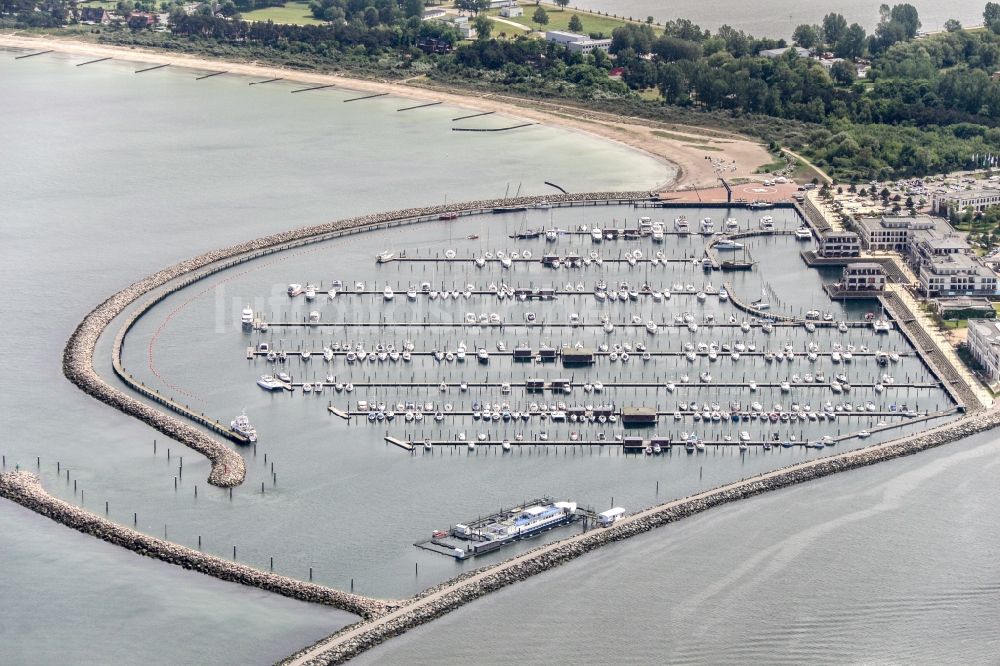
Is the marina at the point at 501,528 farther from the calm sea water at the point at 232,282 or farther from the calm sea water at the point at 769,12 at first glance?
the calm sea water at the point at 769,12

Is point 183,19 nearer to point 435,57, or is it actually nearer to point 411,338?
point 435,57

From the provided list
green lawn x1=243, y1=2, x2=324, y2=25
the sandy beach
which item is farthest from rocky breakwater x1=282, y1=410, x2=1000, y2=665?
green lawn x1=243, y1=2, x2=324, y2=25

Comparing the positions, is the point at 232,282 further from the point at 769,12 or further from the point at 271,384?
the point at 769,12

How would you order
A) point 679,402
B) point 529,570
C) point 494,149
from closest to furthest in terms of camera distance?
point 529,570, point 679,402, point 494,149

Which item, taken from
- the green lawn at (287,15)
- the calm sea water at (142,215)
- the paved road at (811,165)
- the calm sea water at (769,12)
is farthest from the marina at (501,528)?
the calm sea water at (769,12)

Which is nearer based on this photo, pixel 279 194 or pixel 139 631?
pixel 139 631

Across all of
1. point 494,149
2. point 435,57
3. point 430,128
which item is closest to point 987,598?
point 494,149
